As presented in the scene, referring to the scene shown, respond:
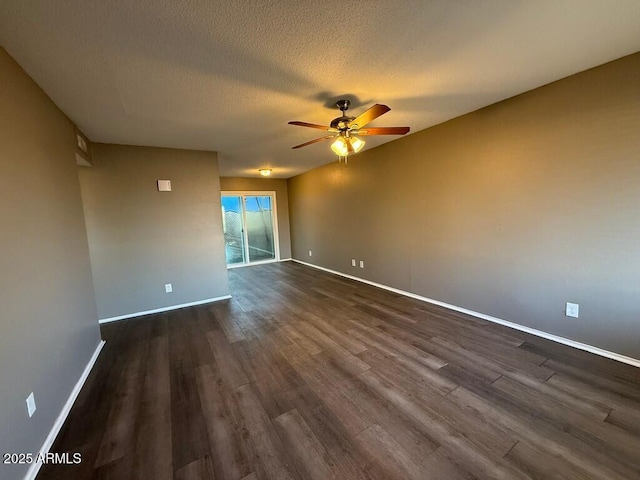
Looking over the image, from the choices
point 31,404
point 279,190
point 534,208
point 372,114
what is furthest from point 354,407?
point 279,190

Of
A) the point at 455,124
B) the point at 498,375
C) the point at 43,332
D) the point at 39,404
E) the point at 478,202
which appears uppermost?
the point at 455,124

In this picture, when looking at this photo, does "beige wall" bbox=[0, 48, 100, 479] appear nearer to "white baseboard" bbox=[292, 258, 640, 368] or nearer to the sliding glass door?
"white baseboard" bbox=[292, 258, 640, 368]

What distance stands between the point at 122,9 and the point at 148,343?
9.77ft

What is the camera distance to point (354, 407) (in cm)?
182

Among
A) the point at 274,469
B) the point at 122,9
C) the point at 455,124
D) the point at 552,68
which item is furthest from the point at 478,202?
the point at 122,9

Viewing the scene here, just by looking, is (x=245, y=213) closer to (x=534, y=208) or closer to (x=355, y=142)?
(x=355, y=142)

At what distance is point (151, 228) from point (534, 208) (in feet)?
15.6

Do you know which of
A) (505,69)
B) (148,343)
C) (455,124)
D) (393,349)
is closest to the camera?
(505,69)

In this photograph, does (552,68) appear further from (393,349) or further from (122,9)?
(122,9)

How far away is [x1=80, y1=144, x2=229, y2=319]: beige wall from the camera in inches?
137

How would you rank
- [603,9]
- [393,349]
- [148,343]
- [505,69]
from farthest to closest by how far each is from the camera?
[148,343], [393,349], [505,69], [603,9]

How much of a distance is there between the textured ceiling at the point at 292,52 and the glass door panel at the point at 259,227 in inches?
168

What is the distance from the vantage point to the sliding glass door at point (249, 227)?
6.84m

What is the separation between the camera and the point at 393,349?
2.55 meters
